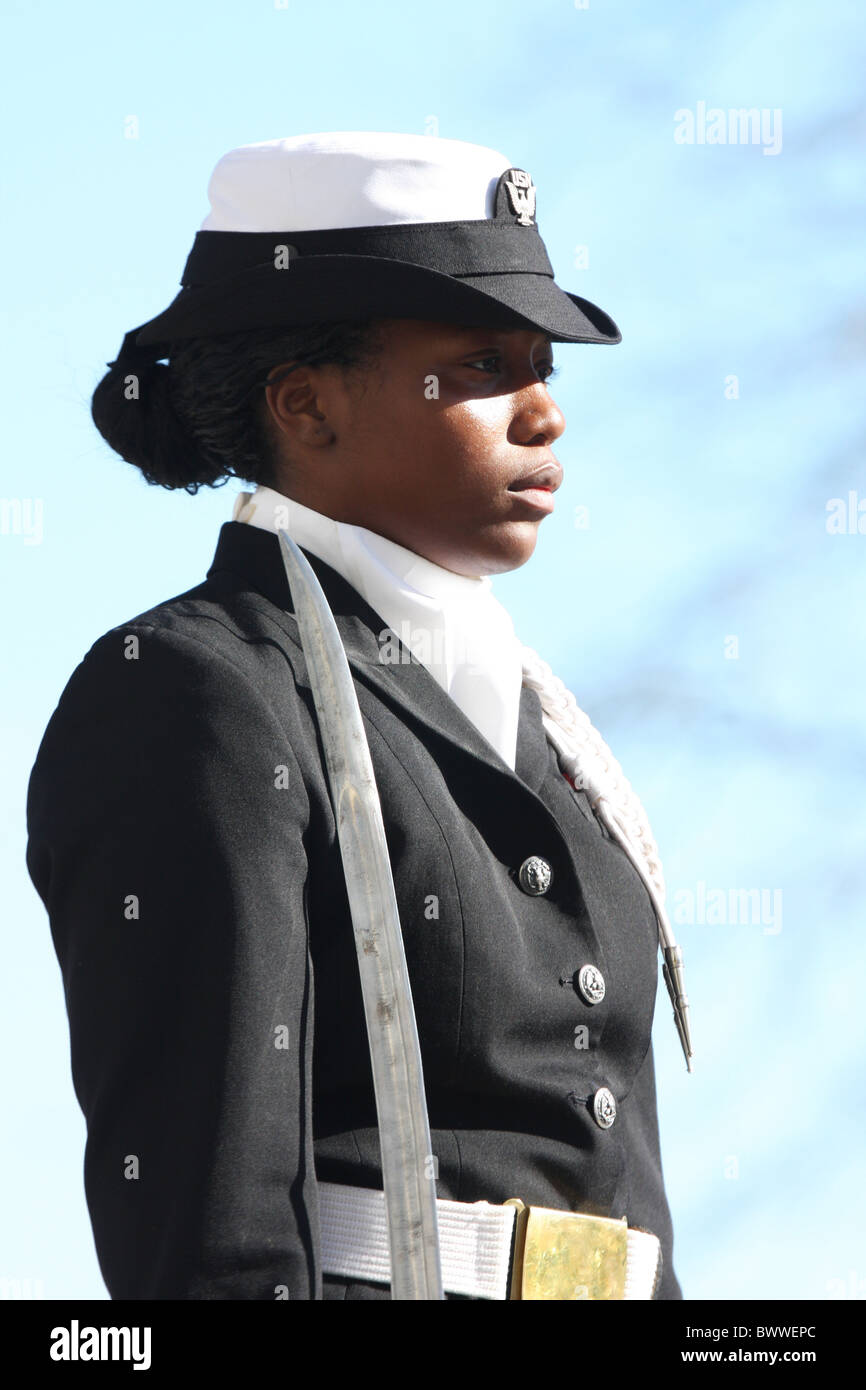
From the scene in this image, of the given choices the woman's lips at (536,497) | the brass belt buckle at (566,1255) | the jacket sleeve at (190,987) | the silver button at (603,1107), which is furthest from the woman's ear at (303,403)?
the brass belt buckle at (566,1255)

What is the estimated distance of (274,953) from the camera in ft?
12.0

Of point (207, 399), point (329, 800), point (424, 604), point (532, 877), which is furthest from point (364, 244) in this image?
point (532, 877)

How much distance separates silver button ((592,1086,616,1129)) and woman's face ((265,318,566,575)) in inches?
40.6

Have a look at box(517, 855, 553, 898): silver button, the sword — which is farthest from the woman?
the sword

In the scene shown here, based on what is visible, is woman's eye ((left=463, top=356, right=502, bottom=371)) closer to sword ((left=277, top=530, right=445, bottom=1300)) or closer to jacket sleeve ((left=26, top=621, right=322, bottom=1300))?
jacket sleeve ((left=26, top=621, right=322, bottom=1300))

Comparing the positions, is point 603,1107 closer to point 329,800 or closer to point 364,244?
point 329,800

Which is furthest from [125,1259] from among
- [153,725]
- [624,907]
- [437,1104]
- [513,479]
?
[513,479]

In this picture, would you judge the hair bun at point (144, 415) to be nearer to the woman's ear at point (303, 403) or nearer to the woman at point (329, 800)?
the woman at point (329, 800)

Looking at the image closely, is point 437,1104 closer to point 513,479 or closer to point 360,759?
point 360,759

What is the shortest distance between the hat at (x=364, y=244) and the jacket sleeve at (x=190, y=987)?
0.86m

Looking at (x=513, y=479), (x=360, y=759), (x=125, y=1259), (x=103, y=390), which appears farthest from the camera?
(x=103, y=390)

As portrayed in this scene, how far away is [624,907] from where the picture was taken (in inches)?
174

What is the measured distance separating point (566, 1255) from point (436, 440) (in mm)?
1528
